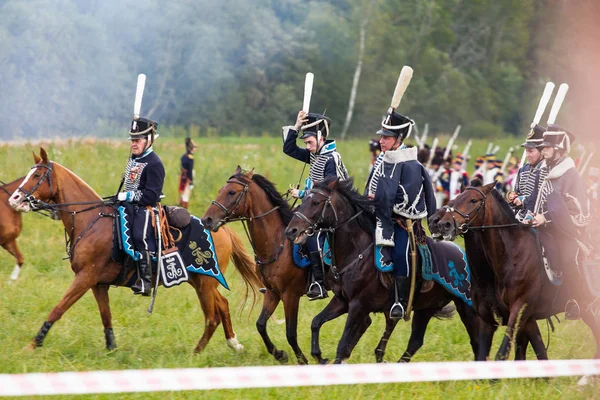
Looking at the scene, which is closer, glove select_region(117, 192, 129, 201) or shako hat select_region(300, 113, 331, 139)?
glove select_region(117, 192, 129, 201)

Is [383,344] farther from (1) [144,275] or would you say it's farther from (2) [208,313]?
(1) [144,275]

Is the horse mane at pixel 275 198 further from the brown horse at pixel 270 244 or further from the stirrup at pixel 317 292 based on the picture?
the stirrup at pixel 317 292

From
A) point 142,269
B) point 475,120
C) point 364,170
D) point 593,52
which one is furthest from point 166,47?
point 475,120

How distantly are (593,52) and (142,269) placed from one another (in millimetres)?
20931

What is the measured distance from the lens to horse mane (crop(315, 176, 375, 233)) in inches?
327

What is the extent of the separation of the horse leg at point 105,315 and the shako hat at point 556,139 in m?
4.67

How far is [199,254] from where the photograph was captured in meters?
9.27

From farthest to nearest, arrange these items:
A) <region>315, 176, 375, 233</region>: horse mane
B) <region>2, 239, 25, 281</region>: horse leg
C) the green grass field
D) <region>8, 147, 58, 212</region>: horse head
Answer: <region>2, 239, 25, 281</region>: horse leg, <region>8, 147, 58, 212</region>: horse head, <region>315, 176, 375, 233</region>: horse mane, the green grass field

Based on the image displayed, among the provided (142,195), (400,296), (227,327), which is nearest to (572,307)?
(400,296)

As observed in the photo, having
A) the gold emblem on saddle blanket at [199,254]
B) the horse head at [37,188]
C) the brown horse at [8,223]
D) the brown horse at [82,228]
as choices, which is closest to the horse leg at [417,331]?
the brown horse at [82,228]

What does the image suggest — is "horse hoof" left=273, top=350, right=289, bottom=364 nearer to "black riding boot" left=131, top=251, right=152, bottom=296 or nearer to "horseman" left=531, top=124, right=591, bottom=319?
"black riding boot" left=131, top=251, right=152, bottom=296

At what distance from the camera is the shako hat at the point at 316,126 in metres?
9.14

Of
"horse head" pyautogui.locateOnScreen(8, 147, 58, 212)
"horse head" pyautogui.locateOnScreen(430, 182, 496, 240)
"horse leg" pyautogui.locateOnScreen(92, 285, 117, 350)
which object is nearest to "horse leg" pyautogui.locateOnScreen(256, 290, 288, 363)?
"horse leg" pyautogui.locateOnScreen(92, 285, 117, 350)

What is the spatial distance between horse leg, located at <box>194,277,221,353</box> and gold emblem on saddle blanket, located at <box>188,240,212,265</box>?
0.28 metres
